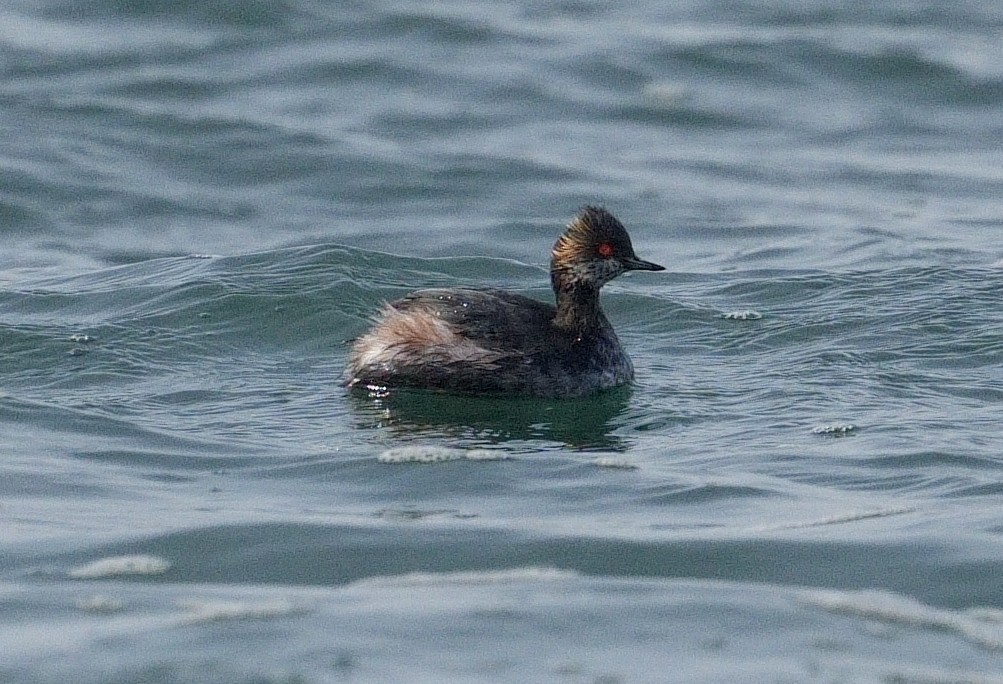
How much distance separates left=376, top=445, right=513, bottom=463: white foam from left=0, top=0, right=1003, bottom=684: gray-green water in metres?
0.02

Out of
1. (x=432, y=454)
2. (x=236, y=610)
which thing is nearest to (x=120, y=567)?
(x=236, y=610)

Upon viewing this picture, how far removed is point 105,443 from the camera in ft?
27.1

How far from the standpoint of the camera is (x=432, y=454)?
8.03 metres

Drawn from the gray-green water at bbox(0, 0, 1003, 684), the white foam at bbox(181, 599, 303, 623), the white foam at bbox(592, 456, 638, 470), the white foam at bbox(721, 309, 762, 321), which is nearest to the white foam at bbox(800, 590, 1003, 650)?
the gray-green water at bbox(0, 0, 1003, 684)

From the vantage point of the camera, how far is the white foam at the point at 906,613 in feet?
18.5

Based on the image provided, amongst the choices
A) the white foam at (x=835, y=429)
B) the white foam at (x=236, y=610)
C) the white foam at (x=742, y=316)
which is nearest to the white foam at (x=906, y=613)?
the white foam at (x=236, y=610)

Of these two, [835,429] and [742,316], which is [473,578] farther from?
[742,316]

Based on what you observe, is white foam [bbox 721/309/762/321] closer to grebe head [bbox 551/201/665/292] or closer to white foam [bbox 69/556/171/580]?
grebe head [bbox 551/201/665/292]

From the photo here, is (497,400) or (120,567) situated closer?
(120,567)

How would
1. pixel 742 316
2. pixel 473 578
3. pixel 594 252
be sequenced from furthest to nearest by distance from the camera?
pixel 742 316, pixel 594 252, pixel 473 578

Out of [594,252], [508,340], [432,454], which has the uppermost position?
[594,252]

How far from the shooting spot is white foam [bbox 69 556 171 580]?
6.19m

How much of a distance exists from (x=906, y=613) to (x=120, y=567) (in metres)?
2.57

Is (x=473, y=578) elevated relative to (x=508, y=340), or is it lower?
lower
